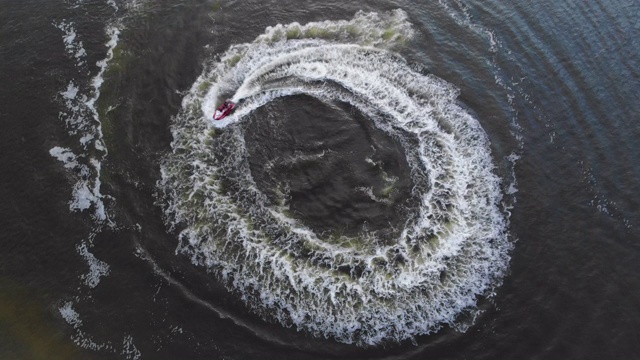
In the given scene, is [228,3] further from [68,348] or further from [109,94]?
[68,348]

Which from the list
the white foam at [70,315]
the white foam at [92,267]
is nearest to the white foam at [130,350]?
the white foam at [70,315]

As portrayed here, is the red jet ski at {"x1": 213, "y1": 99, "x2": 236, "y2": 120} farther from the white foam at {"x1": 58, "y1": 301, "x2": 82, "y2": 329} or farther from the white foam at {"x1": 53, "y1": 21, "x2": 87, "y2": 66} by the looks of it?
the white foam at {"x1": 58, "y1": 301, "x2": 82, "y2": 329}

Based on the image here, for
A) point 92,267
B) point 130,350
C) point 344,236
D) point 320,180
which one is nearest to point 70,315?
point 92,267

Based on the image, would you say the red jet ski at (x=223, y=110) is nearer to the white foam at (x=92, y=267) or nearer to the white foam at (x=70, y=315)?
the white foam at (x=92, y=267)

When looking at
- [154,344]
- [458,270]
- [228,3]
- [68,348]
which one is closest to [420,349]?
[458,270]

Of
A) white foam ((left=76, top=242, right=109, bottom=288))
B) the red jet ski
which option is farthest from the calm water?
the red jet ski
